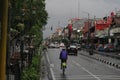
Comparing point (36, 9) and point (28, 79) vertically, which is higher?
point (36, 9)

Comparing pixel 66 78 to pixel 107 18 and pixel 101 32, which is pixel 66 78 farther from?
pixel 107 18

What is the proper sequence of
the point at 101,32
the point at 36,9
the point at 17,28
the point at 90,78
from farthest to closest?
the point at 101,32, the point at 90,78, the point at 36,9, the point at 17,28

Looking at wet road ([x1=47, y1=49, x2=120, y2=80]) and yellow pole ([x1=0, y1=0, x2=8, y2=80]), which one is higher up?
yellow pole ([x1=0, y1=0, x2=8, y2=80])

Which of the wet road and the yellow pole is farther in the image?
the wet road

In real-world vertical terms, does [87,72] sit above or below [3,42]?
below

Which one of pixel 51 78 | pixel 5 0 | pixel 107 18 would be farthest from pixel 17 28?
pixel 107 18

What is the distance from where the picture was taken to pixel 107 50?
81.5m

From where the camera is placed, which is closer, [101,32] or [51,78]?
[51,78]

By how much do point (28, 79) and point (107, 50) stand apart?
2706 inches

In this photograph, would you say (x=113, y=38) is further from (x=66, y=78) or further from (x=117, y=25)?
(x=66, y=78)

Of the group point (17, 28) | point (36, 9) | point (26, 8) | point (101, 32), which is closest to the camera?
point (17, 28)

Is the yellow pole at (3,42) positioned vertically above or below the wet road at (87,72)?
above

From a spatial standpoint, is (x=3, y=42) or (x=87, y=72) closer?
(x=3, y=42)

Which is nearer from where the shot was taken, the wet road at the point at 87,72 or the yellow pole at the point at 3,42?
the yellow pole at the point at 3,42
